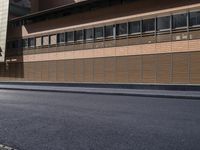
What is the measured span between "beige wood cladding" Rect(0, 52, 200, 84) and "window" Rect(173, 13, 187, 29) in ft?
8.84

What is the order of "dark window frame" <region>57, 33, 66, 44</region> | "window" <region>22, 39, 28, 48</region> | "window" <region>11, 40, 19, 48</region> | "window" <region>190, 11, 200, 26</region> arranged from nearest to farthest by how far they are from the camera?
"window" <region>190, 11, 200, 26</region>
"dark window frame" <region>57, 33, 66, 44</region>
"window" <region>22, 39, 28, 48</region>
"window" <region>11, 40, 19, 48</region>

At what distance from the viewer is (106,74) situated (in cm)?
3784

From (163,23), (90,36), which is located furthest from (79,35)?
(163,23)

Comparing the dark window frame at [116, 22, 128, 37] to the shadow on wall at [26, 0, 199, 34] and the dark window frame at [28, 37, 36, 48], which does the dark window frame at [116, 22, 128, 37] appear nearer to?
the shadow on wall at [26, 0, 199, 34]

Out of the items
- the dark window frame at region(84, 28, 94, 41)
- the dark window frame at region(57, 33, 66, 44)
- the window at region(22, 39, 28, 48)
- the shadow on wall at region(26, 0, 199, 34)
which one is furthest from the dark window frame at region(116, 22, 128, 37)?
the window at region(22, 39, 28, 48)

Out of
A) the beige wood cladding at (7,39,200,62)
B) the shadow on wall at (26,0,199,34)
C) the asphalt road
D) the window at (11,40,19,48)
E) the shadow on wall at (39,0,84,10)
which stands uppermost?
the shadow on wall at (39,0,84,10)

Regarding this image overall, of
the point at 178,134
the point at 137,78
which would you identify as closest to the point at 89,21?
the point at 137,78

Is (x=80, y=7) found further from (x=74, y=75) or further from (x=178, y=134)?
(x=178, y=134)

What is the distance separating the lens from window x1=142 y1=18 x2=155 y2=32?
111 feet

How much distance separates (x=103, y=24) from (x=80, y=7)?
5105 millimetres

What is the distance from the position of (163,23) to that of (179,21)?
1788 mm

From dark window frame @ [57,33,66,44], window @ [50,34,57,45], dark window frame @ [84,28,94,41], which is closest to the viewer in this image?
dark window frame @ [84,28,94,41]

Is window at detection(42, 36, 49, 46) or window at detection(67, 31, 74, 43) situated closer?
window at detection(67, 31, 74, 43)

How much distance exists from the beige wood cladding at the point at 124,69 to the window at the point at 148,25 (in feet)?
8.91
